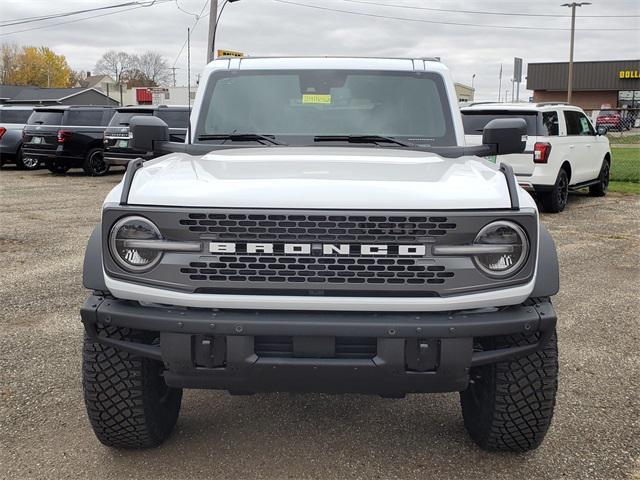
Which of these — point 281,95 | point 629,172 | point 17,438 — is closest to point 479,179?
point 281,95

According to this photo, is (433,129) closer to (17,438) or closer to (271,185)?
(271,185)

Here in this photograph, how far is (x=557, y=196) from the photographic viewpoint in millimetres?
11484

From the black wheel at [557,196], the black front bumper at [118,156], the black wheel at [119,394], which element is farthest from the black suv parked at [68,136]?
the black wheel at [119,394]

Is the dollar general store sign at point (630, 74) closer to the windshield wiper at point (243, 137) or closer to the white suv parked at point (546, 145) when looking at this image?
the white suv parked at point (546, 145)

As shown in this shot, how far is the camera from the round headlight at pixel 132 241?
2.81 m

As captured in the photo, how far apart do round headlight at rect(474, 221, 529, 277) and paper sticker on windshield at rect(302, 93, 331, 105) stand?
1.80 metres

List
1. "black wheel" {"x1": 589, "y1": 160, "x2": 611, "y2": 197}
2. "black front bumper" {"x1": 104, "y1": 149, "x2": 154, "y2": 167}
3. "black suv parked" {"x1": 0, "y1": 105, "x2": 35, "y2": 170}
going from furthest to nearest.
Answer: "black suv parked" {"x1": 0, "y1": 105, "x2": 35, "y2": 170}
"black front bumper" {"x1": 104, "y1": 149, "x2": 154, "y2": 167}
"black wheel" {"x1": 589, "y1": 160, "x2": 611, "y2": 197}

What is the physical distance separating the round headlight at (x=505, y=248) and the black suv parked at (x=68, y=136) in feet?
54.4

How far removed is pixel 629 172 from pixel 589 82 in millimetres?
47986

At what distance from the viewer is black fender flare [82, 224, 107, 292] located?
290 cm

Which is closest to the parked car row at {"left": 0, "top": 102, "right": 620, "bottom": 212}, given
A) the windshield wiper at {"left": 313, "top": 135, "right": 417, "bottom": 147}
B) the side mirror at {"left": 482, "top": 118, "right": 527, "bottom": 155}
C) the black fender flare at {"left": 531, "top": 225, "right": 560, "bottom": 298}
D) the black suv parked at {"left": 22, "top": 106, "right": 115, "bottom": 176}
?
the black suv parked at {"left": 22, "top": 106, "right": 115, "bottom": 176}

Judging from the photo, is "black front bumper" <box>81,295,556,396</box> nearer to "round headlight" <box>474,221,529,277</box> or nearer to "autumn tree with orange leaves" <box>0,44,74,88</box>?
"round headlight" <box>474,221,529,277</box>

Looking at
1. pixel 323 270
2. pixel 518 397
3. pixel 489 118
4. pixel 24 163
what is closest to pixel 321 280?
pixel 323 270

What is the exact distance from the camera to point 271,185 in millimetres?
2842
